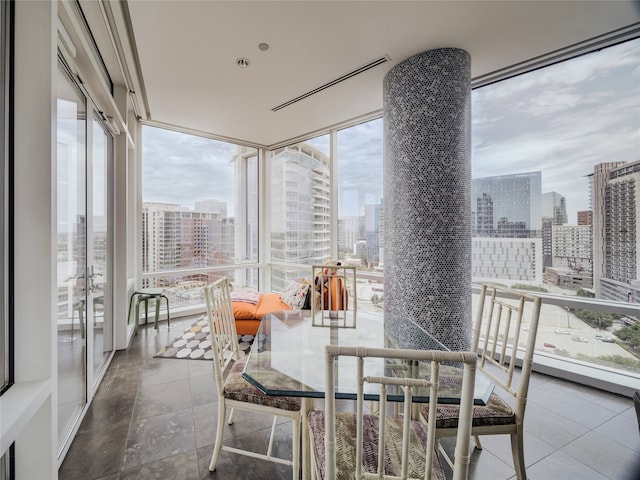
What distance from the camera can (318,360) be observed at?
1536 mm

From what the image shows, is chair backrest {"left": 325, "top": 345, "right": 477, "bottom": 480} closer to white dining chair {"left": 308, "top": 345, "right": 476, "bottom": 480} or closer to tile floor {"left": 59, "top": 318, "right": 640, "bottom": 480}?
white dining chair {"left": 308, "top": 345, "right": 476, "bottom": 480}

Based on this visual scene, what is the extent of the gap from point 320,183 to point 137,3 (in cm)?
300

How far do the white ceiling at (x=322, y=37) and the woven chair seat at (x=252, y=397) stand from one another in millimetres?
2455

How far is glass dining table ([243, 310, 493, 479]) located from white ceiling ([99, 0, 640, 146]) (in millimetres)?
2243

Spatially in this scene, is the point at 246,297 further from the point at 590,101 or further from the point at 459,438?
the point at 590,101

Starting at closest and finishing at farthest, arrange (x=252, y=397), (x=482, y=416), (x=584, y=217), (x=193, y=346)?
(x=482, y=416)
(x=252, y=397)
(x=584, y=217)
(x=193, y=346)

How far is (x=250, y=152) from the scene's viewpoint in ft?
17.3

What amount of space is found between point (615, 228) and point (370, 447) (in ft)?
8.88

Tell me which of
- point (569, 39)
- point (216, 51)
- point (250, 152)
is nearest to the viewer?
point (569, 39)

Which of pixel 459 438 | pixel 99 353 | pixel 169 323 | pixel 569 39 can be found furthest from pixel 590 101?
pixel 169 323

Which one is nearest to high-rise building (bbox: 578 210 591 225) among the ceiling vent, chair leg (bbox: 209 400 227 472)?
the ceiling vent

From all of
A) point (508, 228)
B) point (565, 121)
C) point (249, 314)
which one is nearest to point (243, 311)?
point (249, 314)

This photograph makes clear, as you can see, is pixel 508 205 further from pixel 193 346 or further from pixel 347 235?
pixel 193 346

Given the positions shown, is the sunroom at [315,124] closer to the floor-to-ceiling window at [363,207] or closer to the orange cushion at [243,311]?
the floor-to-ceiling window at [363,207]
